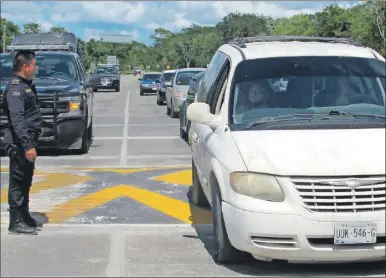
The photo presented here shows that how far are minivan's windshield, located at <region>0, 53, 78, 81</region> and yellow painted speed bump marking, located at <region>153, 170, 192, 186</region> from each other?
12.2 feet

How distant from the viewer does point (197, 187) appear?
8445mm

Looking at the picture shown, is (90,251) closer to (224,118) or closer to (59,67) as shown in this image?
(224,118)

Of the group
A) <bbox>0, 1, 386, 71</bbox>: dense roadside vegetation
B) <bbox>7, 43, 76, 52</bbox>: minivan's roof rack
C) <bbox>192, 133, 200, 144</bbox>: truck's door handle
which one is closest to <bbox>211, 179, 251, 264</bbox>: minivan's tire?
<bbox>192, 133, 200, 144</bbox>: truck's door handle

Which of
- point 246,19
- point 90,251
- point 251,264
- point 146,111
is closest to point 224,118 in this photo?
point 251,264

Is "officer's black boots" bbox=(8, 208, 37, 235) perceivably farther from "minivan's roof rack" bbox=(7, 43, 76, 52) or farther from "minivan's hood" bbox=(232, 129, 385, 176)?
"minivan's roof rack" bbox=(7, 43, 76, 52)

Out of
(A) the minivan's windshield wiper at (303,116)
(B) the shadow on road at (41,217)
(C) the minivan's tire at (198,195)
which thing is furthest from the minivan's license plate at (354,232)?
(B) the shadow on road at (41,217)

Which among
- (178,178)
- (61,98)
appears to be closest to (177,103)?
(61,98)

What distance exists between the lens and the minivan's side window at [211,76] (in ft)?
24.7

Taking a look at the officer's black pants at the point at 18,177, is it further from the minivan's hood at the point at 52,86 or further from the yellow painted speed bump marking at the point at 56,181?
the minivan's hood at the point at 52,86

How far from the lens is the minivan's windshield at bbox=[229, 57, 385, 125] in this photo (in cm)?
646

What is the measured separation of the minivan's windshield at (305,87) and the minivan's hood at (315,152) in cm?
66

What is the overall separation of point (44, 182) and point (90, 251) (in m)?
3.94

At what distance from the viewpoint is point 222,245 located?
19.2ft

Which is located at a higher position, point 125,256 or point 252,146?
point 252,146
